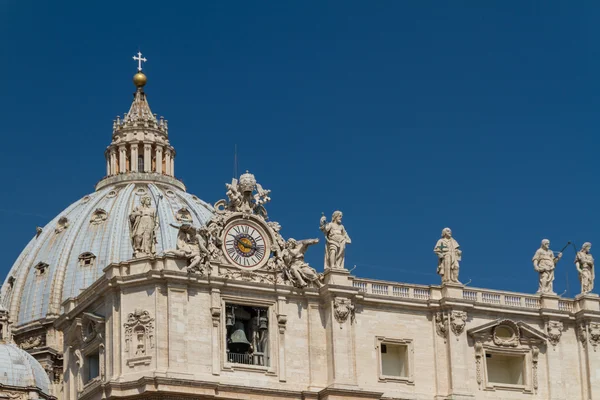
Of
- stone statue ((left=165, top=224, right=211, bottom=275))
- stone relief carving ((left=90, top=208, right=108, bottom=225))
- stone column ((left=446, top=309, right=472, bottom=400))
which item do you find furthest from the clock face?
stone relief carving ((left=90, top=208, right=108, bottom=225))

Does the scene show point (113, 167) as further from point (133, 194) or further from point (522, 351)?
point (522, 351)

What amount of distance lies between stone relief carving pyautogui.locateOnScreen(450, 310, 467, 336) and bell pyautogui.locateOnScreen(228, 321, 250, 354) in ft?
39.8

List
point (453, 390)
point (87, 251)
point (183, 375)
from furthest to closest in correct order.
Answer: point (87, 251) < point (453, 390) < point (183, 375)

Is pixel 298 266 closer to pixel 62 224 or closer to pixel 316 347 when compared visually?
pixel 316 347

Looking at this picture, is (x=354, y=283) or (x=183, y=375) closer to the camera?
(x=183, y=375)

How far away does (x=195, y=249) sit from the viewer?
89.9 m

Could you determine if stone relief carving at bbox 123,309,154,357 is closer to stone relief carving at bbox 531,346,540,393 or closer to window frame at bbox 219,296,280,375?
window frame at bbox 219,296,280,375

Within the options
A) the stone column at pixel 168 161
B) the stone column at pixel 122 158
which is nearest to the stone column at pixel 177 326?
the stone column at pixel 122 158

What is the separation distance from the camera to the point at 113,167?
176 m

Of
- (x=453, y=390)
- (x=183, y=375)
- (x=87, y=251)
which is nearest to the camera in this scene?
(x=183, y=375)

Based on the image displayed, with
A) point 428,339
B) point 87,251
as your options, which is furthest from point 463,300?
point 87,251

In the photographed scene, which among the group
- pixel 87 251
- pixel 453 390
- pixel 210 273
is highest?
pixel 87 251

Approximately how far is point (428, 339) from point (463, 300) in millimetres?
3012

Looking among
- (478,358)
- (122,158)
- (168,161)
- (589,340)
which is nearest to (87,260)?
(122,158)
